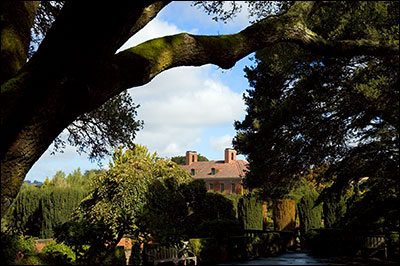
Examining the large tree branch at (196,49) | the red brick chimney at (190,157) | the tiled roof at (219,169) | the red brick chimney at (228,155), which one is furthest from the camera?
the red brick chimney at (190,157)

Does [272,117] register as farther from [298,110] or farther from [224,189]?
[224,189]

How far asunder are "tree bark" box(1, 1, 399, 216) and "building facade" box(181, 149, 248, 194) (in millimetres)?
55737

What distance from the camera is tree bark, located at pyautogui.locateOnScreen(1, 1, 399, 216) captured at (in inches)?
154

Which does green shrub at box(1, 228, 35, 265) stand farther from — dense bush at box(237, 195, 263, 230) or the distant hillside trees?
dense bush at box(237, 195, 263, 230)

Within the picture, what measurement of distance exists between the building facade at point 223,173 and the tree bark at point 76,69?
55.7m

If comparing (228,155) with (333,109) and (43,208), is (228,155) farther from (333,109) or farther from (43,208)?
(333,109)

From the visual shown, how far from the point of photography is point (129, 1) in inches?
141

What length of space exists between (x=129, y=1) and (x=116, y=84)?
164 cm

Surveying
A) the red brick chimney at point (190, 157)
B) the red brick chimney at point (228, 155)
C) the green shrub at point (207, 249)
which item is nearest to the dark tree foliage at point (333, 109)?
the green shrub at point (207, 249)

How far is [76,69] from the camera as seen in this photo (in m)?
4.30

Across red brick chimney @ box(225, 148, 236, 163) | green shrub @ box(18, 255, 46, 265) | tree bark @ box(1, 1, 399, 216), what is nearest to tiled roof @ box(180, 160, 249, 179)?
red brick chimney @ box(225, 148, 236, 163)

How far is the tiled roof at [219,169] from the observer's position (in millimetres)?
63562

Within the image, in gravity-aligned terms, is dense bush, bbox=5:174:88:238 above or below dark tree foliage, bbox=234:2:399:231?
below

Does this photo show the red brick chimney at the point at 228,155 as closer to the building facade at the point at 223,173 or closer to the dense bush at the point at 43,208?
the building facade at the point at 223,173
